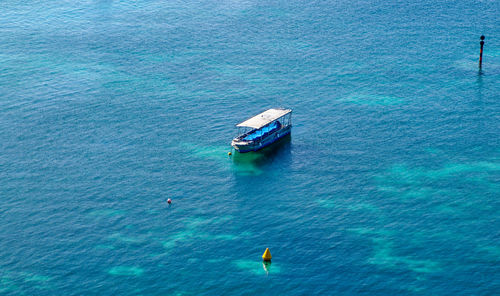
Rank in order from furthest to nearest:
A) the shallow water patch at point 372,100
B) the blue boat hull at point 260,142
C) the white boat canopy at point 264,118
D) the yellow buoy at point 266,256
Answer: the shallow water patch at point 372,100, the white boat canopy at point 264,118, the blue boat hull at point 260,142, the yellow buoy at point 266,256

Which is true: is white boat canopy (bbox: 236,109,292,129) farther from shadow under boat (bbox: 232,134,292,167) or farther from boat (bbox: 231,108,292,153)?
shadow under boat (bbox: 232,134,292,167)

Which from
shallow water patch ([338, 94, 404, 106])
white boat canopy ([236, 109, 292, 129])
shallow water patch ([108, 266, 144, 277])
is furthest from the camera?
shallow water patch ([338, 94, 404, 106])

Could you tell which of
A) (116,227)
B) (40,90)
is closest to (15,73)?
(40,90)

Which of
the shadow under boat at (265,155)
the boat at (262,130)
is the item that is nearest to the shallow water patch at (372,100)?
the boat at (262,130)

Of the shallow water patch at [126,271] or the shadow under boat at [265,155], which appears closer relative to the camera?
the shallow water patch at [126,271]

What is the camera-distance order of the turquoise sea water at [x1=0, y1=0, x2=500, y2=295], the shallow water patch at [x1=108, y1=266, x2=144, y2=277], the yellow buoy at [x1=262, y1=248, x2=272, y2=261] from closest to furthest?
the shallow water patch at [x1=108, y1=266, x2=144, y2=277] < the turquoise sea water at [x1=0, y1=0, x2=500, y2=295] < the yellow buoy at [x1=262, y1=248, x2=272, y2=261]

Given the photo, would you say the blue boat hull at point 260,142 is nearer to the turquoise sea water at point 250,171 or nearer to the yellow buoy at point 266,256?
the turquoise sea water at point 250,171

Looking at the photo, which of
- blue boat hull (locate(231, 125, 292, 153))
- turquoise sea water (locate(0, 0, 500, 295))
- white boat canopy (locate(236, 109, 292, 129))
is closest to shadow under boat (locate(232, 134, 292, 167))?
turquoise sea water (locate(0, 0, 500, 295))
